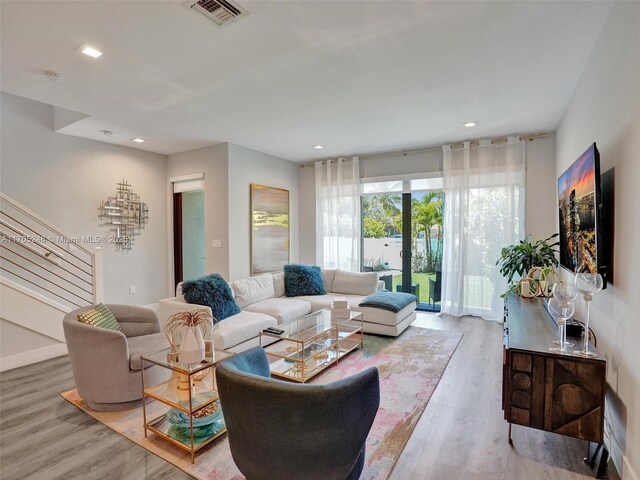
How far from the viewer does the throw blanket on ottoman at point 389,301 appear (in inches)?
160

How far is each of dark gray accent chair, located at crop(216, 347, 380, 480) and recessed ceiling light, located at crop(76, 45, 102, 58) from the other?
2395 millimetres

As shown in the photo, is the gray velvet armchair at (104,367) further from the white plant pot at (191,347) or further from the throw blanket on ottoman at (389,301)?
the throw blanket on ottoman at (389,301)

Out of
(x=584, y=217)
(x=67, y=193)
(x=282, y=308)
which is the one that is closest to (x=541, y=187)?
(x=584, y=217)

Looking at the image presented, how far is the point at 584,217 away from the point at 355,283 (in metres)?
3.22

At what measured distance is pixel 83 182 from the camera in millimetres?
4723

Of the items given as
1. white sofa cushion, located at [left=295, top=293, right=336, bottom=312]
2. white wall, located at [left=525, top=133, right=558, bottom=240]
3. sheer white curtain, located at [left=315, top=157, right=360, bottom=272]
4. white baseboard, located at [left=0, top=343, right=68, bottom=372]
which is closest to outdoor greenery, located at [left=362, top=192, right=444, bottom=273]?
sheer white curtain, located at [left=315, top=157, right=360, bottom=272]

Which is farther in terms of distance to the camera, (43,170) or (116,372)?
(43,170)

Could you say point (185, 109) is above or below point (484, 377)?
above

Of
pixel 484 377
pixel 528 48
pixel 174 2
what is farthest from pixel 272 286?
pixel 528 48

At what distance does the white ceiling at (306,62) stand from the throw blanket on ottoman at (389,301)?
218 centimetres

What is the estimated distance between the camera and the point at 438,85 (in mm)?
2988

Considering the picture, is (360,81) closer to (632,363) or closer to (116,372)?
(632,363)

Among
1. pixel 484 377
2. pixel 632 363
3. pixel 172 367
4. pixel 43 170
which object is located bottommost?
pixel 484 377

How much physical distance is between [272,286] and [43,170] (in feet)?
10.9
